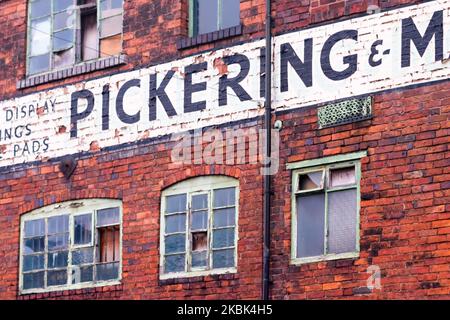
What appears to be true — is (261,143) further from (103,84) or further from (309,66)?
(103,84)

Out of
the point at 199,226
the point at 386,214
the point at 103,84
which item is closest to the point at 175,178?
the point at 199,226

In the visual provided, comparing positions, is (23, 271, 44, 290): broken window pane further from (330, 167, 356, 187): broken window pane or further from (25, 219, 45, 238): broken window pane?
(330, 167, 356, 187): broken window pane

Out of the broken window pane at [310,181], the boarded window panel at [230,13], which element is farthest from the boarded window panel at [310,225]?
the boarded window panel at [230,13]

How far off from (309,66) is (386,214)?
8.16 feet

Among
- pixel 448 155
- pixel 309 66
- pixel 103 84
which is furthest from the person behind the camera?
pixel 103 84

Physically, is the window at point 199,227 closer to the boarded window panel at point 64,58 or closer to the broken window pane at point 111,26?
the broken window pane at point 111,26

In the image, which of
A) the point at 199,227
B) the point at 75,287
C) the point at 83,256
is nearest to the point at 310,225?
the point at 199,227

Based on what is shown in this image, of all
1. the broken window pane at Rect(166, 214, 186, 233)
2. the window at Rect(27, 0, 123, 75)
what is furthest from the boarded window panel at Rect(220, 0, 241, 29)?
the broken window pane at Rect(166, 214, 186, 233)

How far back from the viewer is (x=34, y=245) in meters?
23.2

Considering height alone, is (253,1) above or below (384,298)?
above

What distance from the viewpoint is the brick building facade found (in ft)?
62.6

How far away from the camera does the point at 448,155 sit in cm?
1877

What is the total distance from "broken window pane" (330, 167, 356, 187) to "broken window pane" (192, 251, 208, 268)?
2358 millimetres

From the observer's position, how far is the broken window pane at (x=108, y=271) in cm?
2217
